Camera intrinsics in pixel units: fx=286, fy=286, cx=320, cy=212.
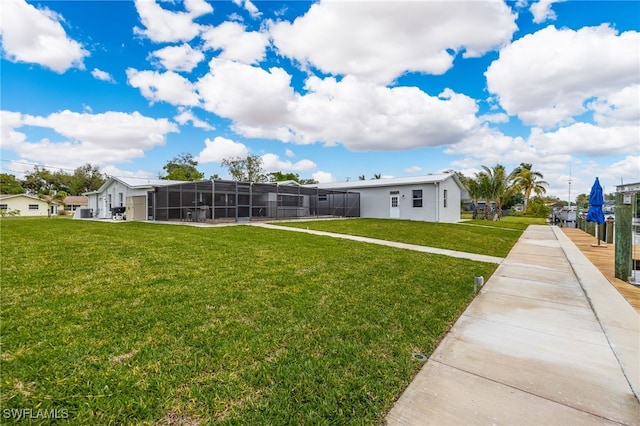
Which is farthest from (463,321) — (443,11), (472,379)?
(443,11)

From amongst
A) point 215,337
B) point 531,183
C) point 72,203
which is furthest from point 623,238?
point 72,203

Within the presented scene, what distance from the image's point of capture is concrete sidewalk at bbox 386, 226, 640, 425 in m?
1.91

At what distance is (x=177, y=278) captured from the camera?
475 cm

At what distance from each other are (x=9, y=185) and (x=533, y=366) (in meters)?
69.6

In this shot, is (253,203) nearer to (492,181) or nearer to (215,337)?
(215,337)

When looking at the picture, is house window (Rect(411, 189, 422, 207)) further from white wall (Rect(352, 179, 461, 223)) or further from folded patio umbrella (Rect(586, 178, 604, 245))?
folded patio umbrella (Rect(586, 178, 604, 245))

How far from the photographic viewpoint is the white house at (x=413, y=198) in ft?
64.4

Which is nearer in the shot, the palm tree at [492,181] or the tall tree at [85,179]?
the palm tree at [492,181]

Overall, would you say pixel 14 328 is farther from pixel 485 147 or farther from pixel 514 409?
pixel 485 147

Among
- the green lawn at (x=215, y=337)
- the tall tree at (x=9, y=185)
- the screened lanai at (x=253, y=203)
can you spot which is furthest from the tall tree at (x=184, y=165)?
the green lawn at (x=215, y=337)

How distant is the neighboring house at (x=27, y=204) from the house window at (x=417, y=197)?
44.5 m

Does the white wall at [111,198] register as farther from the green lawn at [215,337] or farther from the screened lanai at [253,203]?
the green lawn at [215,337]

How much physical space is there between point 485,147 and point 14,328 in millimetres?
30235

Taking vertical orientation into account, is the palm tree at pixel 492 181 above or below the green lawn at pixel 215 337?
above
